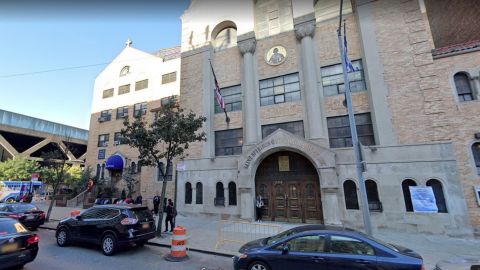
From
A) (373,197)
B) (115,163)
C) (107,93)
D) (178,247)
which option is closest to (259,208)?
(373,197)

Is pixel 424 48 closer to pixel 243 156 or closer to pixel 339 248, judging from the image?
pixel 243 156

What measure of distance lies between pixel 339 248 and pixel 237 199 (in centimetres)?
1018

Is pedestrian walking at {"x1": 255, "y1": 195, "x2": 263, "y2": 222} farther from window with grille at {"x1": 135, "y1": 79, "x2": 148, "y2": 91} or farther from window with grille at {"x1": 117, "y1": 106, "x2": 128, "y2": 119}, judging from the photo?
window with grille at {"x1": 117, "y1": 106, "x2": 128, "y2": 119}

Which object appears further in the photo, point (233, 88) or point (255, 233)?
point (233, 88)

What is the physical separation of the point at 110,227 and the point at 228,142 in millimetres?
9939

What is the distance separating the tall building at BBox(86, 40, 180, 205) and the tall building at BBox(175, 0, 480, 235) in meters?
5.89

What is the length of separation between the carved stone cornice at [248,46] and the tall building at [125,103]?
929 cm

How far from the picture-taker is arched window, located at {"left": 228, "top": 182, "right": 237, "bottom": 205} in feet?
50.0

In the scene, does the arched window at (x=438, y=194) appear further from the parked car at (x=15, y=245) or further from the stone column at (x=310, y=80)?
the parked car at (x=15, y=245)

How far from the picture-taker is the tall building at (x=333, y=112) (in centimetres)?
1123

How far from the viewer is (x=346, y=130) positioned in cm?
1365

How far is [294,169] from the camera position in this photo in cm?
1439

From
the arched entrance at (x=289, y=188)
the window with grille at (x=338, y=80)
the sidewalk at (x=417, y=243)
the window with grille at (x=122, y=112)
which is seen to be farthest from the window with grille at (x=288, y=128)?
the window with grille at (x=122, y=112)

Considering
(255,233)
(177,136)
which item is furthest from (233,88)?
(255,233)
